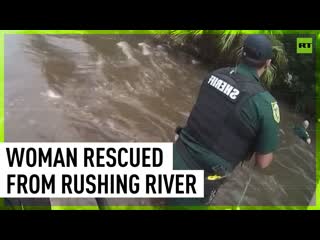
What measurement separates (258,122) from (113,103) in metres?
1.47

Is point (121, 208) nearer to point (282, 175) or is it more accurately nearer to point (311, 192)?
point (282, 175)

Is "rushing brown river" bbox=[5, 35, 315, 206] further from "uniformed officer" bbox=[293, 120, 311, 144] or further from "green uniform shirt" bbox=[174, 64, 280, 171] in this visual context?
"green uniform shirt" bbox=[174, 64, 280, 171]

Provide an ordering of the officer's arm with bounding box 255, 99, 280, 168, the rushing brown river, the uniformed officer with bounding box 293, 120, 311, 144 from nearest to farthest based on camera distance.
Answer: the officer's arm with bounding box 255, 99, 280, 168 < the rushing brown river < the uniformed officer with bounding box 293, 120, 311, 144

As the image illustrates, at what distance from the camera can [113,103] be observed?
3557mm

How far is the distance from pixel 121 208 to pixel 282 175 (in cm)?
136

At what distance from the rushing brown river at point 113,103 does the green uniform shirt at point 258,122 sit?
817 mm

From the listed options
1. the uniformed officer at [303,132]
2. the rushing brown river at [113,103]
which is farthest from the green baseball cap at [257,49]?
the uniformed officer at [303,132]

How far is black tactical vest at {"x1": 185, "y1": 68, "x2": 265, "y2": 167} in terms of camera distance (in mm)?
2480

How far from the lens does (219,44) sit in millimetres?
3539

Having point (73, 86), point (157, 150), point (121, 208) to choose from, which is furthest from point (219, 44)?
point (121, 208)

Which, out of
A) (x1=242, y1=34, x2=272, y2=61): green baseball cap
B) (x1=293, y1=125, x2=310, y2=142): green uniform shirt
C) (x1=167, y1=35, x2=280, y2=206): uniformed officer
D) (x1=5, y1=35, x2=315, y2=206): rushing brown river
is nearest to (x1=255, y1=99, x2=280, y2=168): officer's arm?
(x1=167, y1=35, x2=280, y2=206): uniformed officer

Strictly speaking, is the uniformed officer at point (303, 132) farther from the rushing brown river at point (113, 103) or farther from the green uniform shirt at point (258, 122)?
the green uniform shirt at point (258, 122)

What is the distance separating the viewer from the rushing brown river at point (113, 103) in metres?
3.40

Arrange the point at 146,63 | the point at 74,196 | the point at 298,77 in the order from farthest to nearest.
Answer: the point at 146,63, the point at 298,77, the point at 74,196
